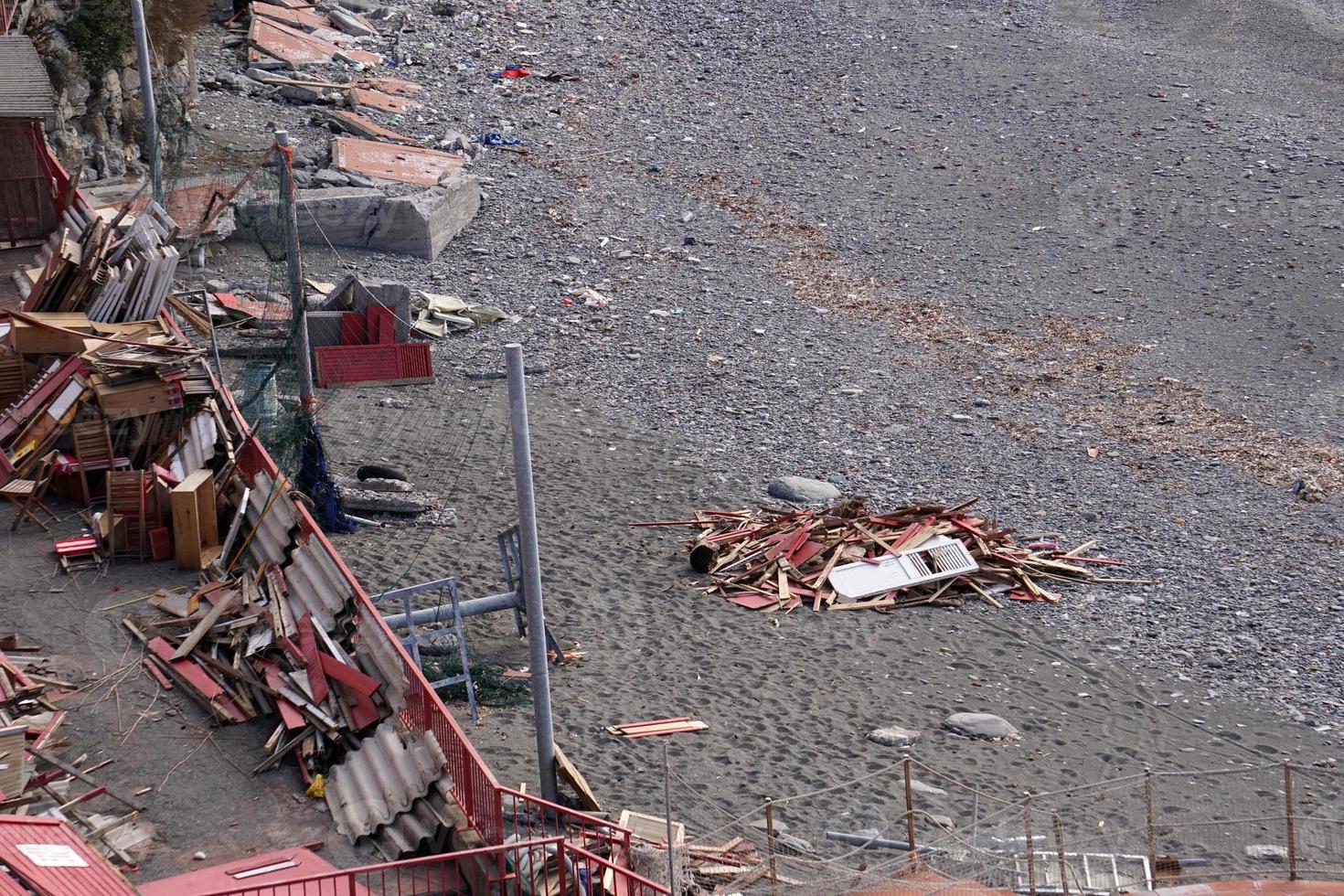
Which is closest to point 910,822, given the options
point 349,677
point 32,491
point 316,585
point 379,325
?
point 349,677

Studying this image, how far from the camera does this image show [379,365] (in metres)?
16.9

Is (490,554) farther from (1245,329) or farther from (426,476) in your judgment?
(1245,329)

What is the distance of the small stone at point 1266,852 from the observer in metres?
8.88

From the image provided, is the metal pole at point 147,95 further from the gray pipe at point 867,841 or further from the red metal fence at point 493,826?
the gray pipe at point 867,841

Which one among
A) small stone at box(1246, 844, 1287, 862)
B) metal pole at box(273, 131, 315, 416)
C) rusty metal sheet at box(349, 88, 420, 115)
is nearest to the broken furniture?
metal pole at box(273, 131, 315, 416)

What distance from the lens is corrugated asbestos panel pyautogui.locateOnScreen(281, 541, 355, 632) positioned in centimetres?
965

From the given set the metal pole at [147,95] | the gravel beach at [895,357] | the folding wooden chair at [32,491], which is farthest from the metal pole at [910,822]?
the metal pole at [147,95]

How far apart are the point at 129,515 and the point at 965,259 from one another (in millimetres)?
15721

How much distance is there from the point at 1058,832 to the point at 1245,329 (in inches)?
598

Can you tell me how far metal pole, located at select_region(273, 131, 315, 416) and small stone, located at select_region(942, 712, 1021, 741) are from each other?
21.4ft

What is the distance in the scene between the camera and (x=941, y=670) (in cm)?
1174

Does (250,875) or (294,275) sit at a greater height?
(294,275)

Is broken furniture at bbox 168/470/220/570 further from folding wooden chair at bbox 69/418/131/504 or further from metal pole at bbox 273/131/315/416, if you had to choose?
folding wooden chair at bbox 69/418/131/504

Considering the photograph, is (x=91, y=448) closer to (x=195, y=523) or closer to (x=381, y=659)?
(x=195, y=523)
